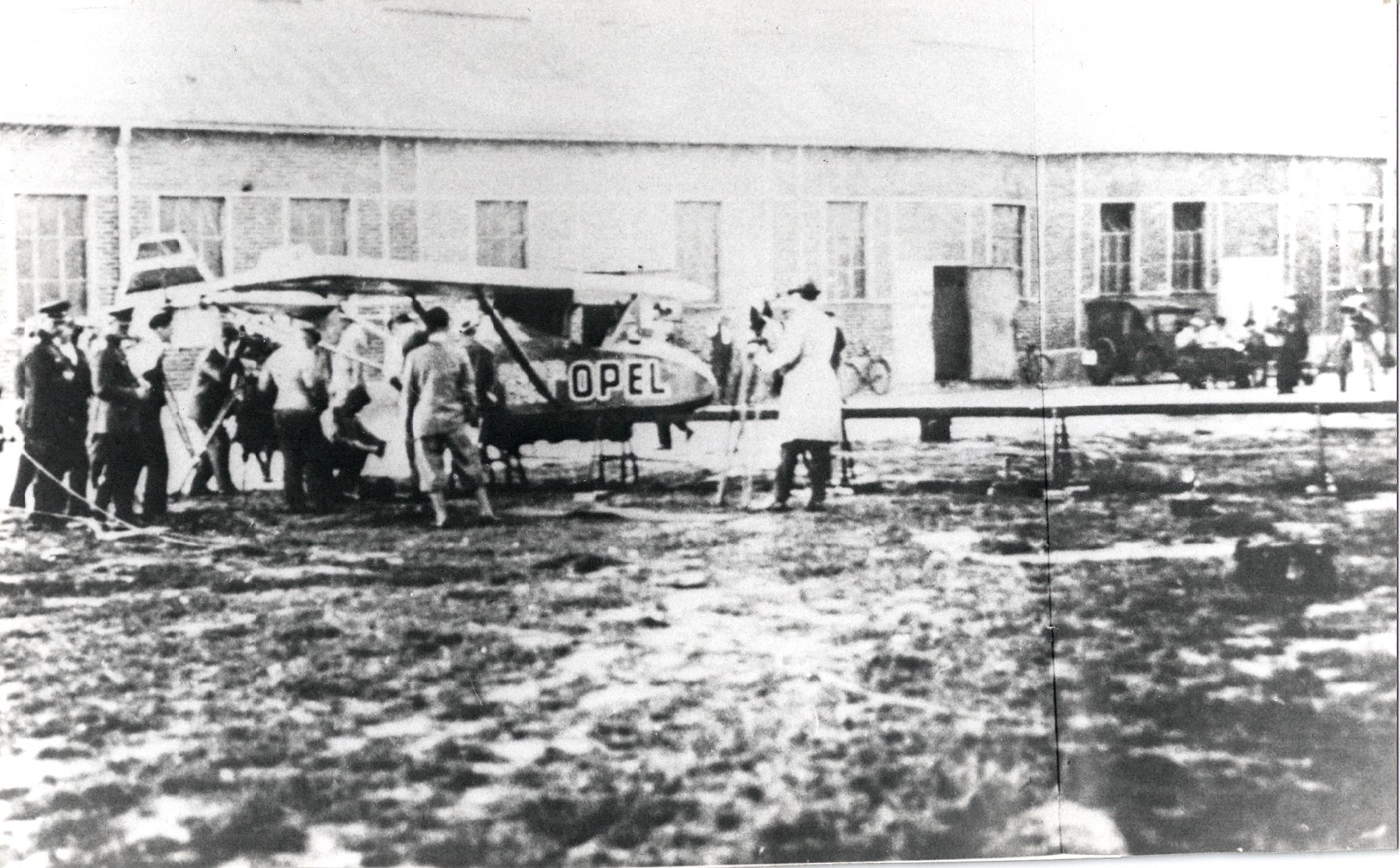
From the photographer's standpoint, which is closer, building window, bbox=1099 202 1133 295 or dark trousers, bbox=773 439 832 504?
dark trousers, bbox=773 439 832 504

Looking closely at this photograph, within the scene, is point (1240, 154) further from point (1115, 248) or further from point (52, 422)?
point (52, 422)

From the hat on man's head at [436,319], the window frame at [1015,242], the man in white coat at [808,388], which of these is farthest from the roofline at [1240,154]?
the hat on man's head at [436,319]

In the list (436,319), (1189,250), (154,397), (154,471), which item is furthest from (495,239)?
(1189,250)

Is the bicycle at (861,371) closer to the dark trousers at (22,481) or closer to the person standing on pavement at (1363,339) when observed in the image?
the person standing on pavement at (1363,339)

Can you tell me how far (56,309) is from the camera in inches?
216

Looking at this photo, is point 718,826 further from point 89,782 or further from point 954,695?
point 89,782

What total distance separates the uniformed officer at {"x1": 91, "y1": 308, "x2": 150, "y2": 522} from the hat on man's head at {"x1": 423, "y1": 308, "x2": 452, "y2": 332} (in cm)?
119

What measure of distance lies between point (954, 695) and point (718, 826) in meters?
1.11

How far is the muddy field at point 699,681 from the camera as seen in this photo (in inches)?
207

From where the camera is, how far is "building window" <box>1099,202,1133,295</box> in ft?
18.9

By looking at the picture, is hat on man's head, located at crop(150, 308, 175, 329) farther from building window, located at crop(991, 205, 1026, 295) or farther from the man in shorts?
building window, located at crop(991, 205, 1026, 295)

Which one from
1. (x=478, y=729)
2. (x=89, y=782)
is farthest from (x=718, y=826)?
(x=89, y=782)

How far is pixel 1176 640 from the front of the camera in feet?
18.5

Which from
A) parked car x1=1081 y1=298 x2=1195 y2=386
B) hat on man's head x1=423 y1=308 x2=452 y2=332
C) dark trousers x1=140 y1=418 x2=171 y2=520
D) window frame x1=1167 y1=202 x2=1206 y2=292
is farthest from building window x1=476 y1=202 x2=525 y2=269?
window frame x1=1167 y1=202 x2=1206 y2=292
